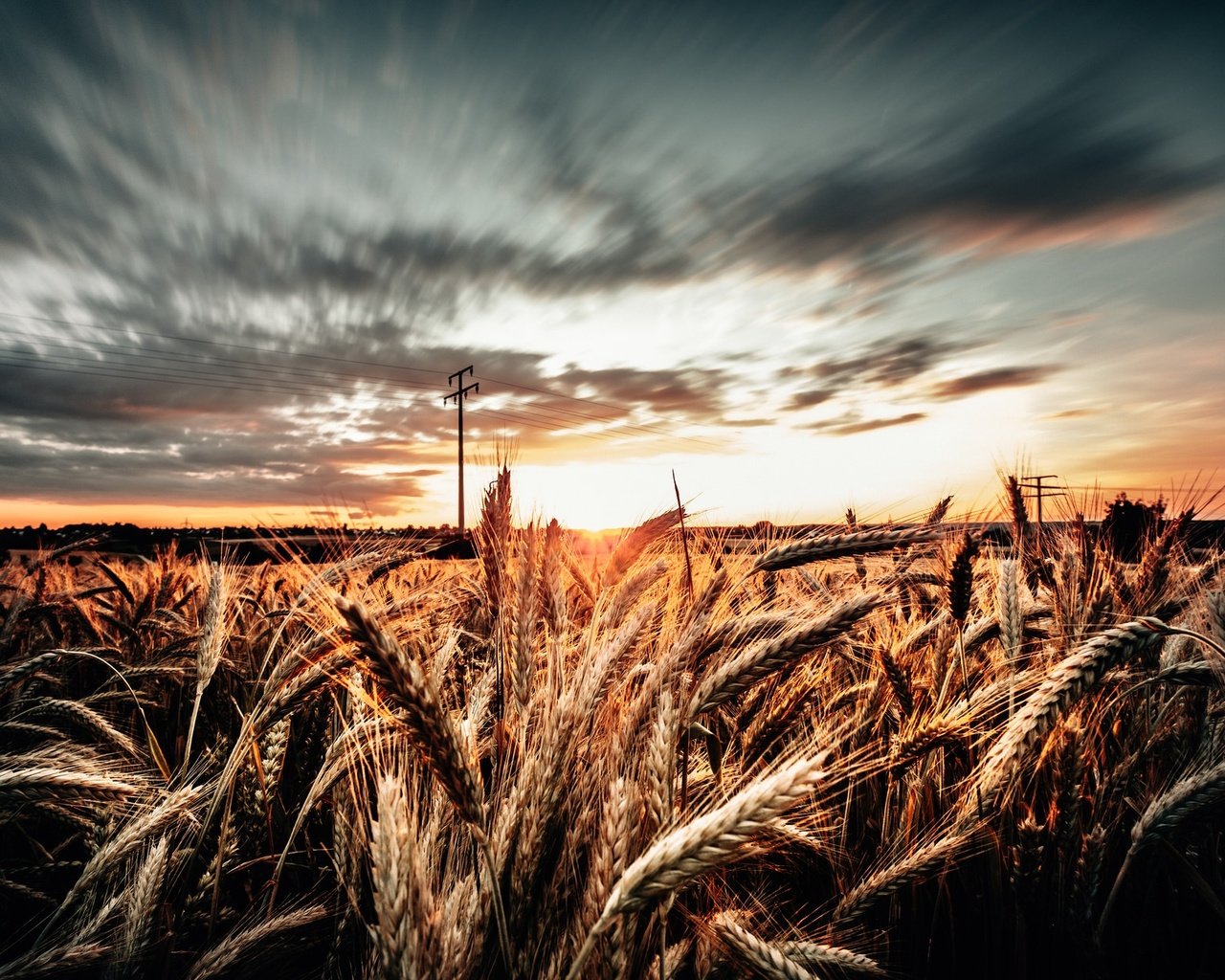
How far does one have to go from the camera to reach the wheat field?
1.11 metres

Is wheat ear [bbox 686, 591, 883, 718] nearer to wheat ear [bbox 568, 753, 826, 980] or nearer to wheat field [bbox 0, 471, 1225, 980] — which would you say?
wheat field [bbox 0, 471, 1225, 980]

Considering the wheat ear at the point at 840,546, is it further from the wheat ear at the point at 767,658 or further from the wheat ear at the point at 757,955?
the wheat ear at the point at 757,955

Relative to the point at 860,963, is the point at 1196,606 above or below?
above

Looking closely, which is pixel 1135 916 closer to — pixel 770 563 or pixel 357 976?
pixel 770 563

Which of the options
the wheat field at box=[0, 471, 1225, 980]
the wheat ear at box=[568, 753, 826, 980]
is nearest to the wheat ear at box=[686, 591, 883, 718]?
the wheat field at box=[0, 471, 1225, 980]

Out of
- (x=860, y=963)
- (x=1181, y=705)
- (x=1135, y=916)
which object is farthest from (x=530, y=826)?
(x=1181, y=705)

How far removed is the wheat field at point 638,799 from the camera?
3.63 ft

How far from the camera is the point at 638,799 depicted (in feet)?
4.16

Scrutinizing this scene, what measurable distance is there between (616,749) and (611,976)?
43 cm

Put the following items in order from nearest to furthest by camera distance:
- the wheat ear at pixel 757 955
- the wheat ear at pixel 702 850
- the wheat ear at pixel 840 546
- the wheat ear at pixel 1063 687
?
the wheat ear at pixel 702 850
the wheat ear at pixel 757 955
the wheat ear at pixel 1063 687
the wheat ear at pixel 840 546

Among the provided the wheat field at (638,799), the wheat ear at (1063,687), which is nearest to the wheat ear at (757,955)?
the wheat field at (638,799)

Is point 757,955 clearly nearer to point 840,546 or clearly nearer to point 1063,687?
point 1063,687

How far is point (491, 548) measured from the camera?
68.5 inches

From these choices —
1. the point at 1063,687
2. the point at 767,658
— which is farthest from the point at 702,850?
the point at 1063,687
